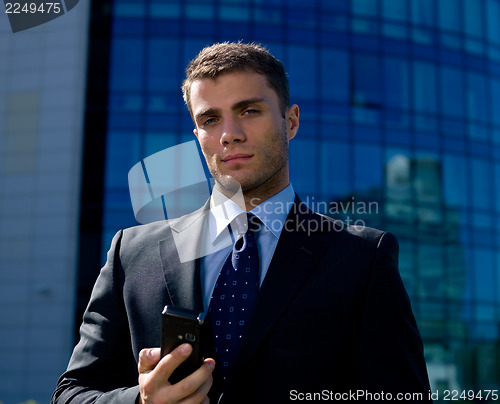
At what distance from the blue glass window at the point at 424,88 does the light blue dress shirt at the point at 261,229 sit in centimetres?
1938

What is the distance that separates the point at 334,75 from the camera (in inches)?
774

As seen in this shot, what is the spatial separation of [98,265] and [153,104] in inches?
218

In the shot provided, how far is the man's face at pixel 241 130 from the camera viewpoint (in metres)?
2.11

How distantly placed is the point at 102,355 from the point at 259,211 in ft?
2.62

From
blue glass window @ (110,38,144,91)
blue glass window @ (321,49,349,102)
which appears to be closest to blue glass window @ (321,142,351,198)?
blue glass window @ (321,49,349,102)

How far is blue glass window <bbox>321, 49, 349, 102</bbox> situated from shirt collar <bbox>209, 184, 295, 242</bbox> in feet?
58.1

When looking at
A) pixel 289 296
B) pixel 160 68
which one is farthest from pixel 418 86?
pixel 289 296

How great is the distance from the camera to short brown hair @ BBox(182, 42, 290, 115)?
7.14 feet

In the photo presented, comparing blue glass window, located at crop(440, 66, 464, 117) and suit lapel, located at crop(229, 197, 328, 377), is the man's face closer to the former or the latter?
suit lapel, located at crop(229, 197, 328, 377)

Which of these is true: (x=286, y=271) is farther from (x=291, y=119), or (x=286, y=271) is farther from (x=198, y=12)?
(x=198, y=12)

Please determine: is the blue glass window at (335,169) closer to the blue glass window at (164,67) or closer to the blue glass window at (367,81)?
the blue glass window at (367,81)

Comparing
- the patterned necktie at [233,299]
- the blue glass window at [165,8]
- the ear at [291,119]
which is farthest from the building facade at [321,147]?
the patterned necktie at [233,299]

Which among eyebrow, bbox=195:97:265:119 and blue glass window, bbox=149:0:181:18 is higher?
blue glass window, bbox=149:0:181:18

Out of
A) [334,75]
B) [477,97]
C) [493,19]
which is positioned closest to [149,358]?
[334,75]
